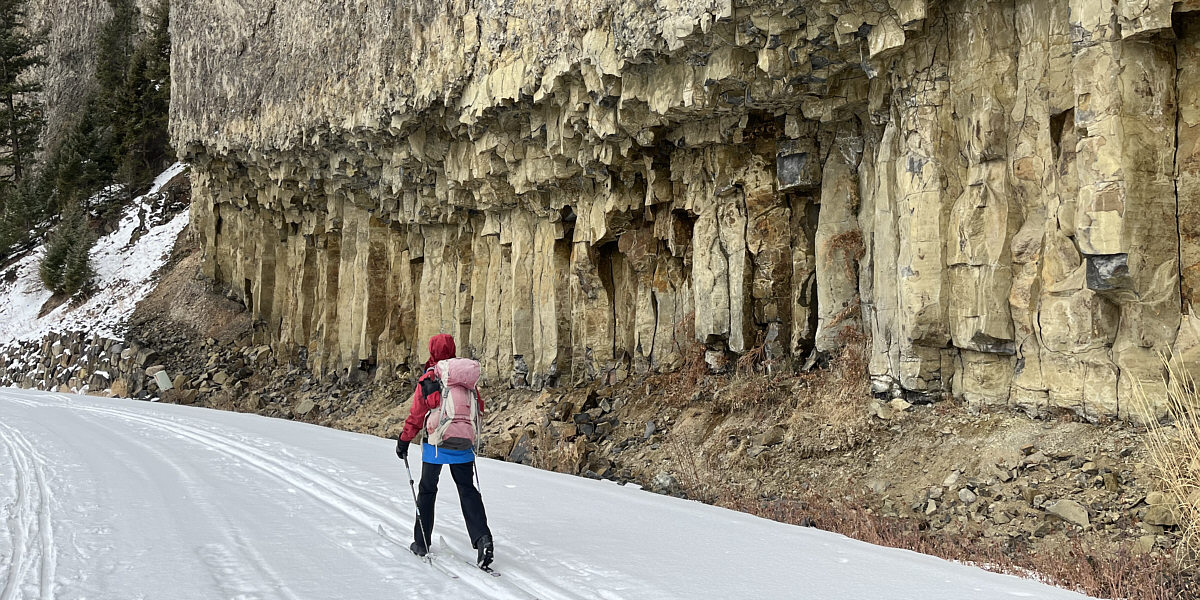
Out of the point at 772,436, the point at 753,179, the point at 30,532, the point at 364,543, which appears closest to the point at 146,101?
the point at 753,179

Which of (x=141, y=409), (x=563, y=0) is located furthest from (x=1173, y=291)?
(x=141, y=409)

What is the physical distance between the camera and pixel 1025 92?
9.27 metres

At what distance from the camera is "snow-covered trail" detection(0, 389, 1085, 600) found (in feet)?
18.1

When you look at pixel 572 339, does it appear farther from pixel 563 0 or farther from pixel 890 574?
pixel 890 574

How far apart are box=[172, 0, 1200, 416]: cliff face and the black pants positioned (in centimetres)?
603

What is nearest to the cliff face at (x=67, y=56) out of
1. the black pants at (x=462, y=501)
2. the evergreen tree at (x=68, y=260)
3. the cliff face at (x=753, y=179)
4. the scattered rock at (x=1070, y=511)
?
the evergreen tree at (x=68, y=260)

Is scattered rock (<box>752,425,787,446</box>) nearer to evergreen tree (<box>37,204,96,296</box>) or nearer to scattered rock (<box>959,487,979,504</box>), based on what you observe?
scattered rock (<box>959,487,979,504</box>)

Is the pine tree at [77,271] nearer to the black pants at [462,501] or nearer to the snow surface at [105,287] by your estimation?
the snow surface at [105,287]

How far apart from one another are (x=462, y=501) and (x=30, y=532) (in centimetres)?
337

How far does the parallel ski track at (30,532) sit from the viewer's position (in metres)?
5.30

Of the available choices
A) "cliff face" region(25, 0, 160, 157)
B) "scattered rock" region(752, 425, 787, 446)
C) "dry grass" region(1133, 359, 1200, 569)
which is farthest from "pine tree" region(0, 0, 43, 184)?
"dry grass" region(1133, 359, 1200, 569)

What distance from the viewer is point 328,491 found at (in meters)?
8.95

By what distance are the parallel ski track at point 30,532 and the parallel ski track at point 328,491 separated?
2.22 m

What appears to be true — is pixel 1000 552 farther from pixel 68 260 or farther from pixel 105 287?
pixel 68 260
